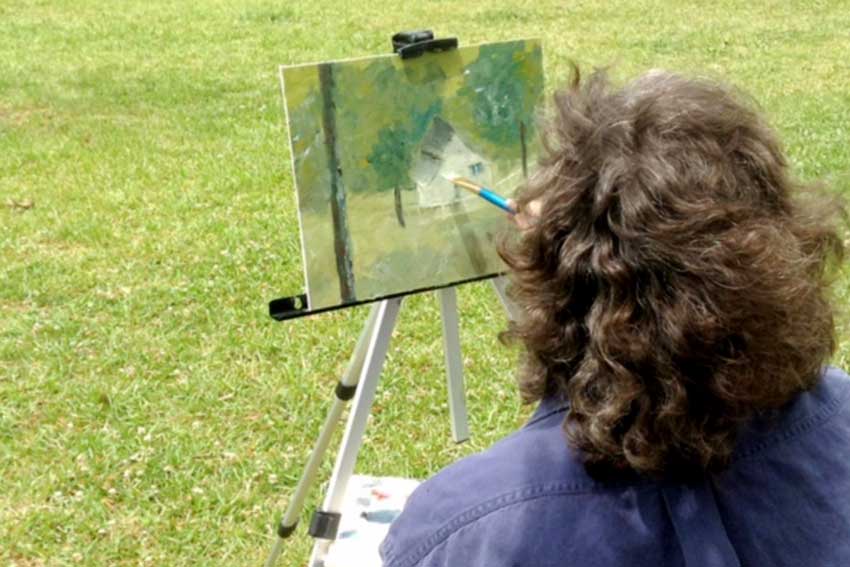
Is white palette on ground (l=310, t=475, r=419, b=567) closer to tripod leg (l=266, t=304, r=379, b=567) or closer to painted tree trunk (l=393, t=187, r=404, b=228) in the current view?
tripod leg (l=266, t=304, r=379, b=567)

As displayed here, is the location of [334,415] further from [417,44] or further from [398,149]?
[417,44]

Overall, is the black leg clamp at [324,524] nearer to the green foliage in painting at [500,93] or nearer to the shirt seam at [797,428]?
the green foliage in painting at [500,93]

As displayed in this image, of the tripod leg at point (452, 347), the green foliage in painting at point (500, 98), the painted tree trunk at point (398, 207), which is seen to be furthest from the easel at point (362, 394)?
the green foliage in painting at point (500, 98)

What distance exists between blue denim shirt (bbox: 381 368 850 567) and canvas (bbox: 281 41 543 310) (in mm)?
1024

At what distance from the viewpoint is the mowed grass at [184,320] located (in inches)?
130

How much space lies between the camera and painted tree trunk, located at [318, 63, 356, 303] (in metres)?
2.32

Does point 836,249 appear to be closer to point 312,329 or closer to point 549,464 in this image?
point 549,464

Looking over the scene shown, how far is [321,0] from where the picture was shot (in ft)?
39.0

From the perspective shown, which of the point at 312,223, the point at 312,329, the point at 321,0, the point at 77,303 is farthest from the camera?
the point at 321,0

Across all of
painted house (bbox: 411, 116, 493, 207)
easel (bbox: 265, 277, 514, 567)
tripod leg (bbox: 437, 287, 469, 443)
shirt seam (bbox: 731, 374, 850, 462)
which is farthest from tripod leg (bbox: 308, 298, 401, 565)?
shirt seam (bbox: 731, 374, 850, 462)

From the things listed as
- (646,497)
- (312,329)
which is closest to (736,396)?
(646,497)

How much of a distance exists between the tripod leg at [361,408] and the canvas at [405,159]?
6 centimetres

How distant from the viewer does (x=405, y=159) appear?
244 centimetres

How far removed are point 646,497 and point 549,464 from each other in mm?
112
